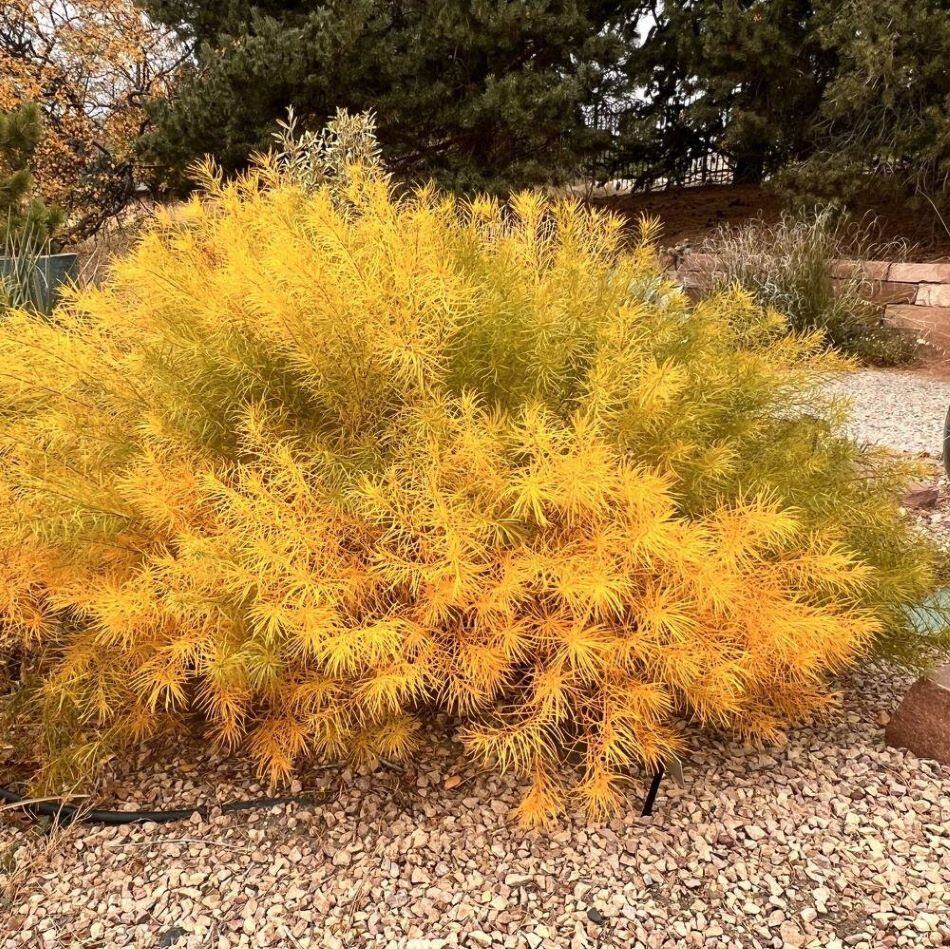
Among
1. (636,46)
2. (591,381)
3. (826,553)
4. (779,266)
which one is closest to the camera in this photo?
(591,381)

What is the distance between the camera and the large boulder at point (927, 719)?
1357mm

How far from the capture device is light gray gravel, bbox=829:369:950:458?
3.76 metres

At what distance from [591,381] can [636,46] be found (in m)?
8.69

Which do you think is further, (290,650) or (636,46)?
(636,46)

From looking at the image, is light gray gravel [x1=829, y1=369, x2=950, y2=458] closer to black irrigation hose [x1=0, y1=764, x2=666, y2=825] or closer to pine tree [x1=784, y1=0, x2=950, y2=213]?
pine tree [x1=784, y1=0, x2=950, y2=213]

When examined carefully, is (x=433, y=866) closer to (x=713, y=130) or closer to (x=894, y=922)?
(x=894, y=922)

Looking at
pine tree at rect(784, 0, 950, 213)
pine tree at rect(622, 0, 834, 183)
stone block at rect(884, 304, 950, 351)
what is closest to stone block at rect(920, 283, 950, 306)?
stone block at rect(884, 304, 950, 351)

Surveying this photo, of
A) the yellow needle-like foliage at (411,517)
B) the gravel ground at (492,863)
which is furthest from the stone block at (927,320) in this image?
the gravel ground at (492,863)

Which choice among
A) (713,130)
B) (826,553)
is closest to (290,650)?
(826,553)

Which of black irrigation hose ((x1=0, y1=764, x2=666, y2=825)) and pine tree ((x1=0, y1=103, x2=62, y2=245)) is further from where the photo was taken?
pine tree ((x1=0, y1=103, x2=62, y2=245))

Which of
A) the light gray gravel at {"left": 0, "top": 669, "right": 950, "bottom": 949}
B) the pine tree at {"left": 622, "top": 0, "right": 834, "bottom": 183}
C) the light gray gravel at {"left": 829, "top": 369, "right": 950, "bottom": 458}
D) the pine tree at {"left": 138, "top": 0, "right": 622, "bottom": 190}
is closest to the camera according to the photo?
the light gray gravel at {"left": 0, "top": 669, "right": 950, "bottom": 949}

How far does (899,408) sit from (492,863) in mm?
4269

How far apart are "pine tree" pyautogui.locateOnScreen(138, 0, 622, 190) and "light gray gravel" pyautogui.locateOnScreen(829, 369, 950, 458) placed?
3.68m

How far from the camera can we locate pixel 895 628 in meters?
1.44
